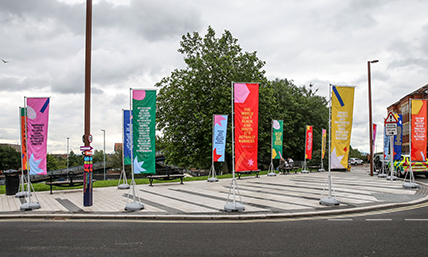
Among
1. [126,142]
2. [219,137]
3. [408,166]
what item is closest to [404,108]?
[408,166]

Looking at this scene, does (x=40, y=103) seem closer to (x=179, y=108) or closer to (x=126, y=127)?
(x=126, y=127)

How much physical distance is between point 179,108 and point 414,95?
53698mm

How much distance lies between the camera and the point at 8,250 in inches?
231

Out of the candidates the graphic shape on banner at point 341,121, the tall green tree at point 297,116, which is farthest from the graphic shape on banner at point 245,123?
the tall green tree at point 297,116

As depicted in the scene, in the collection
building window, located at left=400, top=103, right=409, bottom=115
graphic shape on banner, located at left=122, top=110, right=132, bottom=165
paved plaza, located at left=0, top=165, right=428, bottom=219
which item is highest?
building window, located at left=400, top=103, right=409, bottom=115

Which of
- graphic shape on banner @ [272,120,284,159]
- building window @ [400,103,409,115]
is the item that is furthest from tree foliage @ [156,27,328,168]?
building window @ [400,103,409,115]

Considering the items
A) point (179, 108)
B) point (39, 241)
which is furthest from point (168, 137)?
point (39, 241)

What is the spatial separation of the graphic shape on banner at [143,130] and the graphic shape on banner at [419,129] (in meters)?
14.1

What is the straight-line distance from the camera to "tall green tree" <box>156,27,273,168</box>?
2650cm

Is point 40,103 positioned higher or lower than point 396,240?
higher

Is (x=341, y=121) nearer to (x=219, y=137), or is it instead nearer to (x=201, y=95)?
(x=219, y=137)

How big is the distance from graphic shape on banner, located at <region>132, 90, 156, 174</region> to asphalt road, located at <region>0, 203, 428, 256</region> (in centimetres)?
252

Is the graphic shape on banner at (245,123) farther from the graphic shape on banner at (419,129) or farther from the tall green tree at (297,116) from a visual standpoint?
the tall green tree at (297,116)

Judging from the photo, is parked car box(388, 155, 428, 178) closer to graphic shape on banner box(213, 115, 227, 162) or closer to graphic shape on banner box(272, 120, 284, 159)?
graphic shape on banner box(272, 120, 284, 159)
